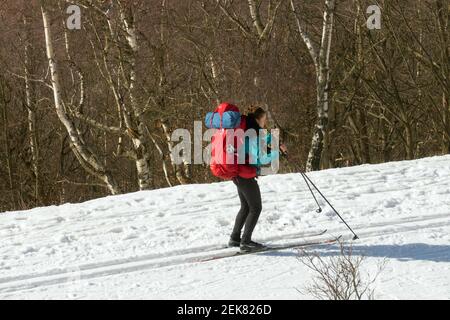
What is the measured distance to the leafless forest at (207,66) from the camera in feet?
48.8

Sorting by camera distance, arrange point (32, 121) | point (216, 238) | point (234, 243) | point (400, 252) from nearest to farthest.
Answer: point (400, 252), point (234, 243), point (216, 238), point (32, 121)

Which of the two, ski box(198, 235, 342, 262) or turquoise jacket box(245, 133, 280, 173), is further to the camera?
ski box(198, 235, 342, 262)

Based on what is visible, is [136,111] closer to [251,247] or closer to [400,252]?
[251,247]

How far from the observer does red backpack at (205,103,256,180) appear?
688 centimetres

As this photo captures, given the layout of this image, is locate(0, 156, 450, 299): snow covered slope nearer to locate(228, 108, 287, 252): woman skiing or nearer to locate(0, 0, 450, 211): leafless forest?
locate(228, 108, 287, 252): woman skiing

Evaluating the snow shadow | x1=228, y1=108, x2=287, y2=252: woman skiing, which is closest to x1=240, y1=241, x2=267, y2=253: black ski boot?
x1=228, y1=108, x2=287, y2=252: woman skiing

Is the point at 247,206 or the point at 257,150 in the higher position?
the point at 257,150

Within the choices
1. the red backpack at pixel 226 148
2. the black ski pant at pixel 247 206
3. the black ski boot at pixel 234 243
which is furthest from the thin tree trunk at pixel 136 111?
the red backpack at pixel 226 148

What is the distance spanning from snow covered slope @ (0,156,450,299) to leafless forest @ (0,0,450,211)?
16.0ft

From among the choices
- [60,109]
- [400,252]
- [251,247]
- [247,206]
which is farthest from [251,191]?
[60,109]

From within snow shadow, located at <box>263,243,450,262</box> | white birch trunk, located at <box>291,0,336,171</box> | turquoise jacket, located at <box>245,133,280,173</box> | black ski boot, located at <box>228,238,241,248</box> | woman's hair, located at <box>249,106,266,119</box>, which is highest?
white birch trunk, located at <box>291,0,336,171</box>

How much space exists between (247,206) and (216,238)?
33.0 inches

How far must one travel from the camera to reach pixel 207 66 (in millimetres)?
18516
